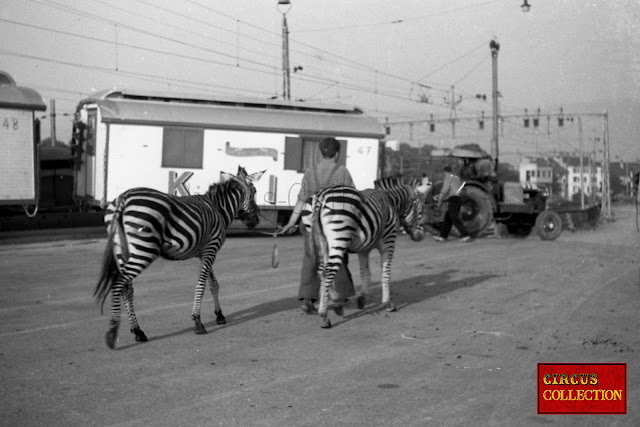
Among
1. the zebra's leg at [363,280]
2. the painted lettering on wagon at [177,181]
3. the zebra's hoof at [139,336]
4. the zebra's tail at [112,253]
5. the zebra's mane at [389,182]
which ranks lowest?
the zebra's hoof at [139,336]

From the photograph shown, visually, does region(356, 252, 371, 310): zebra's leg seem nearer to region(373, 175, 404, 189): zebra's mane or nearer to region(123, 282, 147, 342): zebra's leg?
region(373, 175, 404, 189): zebra's mane

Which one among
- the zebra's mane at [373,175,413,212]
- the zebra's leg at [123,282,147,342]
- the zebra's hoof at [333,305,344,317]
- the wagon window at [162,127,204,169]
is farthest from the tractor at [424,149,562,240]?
Result: the zebra's leg at [123,282,147,342]

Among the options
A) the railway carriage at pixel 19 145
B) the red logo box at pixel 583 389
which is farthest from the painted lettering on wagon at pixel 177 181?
the red logo box at pixel 583 389

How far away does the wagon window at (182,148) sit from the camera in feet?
63.1

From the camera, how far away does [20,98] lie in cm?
1783

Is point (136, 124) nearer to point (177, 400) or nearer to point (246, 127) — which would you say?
point (246, 127)

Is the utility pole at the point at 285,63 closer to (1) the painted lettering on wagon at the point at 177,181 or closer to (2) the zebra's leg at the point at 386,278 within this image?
(1) the painted lettering on wagon at the point at 177,181

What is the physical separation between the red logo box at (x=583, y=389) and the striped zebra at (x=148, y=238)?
3545 mm

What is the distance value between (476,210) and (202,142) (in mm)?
6915

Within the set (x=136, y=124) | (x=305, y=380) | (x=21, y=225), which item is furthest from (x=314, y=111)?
(x=305, y=380)

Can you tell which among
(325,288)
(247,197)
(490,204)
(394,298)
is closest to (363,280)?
(394,298)

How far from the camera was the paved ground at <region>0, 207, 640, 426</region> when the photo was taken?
536 centimetres

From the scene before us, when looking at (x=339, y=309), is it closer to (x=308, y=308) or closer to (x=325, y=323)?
(x=308, y=308)

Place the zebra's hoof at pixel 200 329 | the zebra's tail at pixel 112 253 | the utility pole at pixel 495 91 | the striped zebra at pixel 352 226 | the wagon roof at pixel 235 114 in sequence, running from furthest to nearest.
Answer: the utility pole at pixel 495 91
the wagon roof at pixel 235 114
the striped zebra at pixel 352 226
the zebra's hoof at pixel 200 329
the zebra's tail at pixel 112 253
